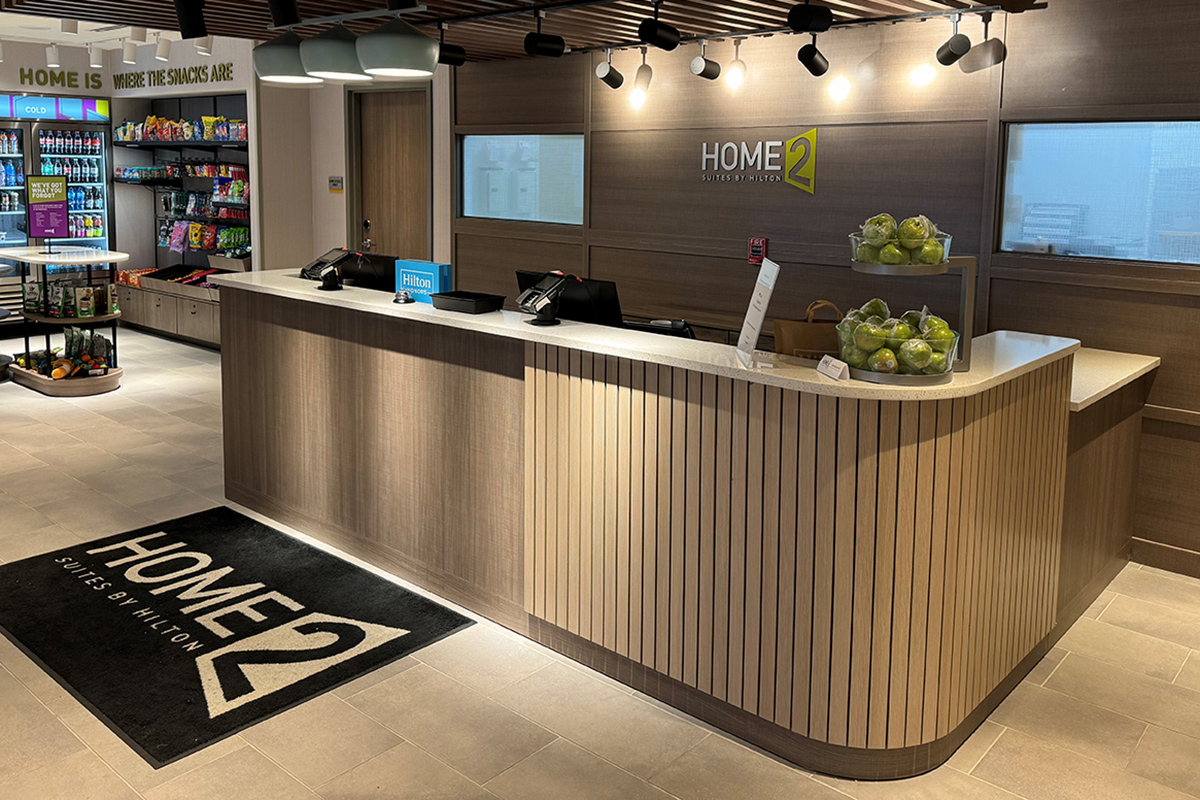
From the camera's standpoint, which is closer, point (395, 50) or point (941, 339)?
point (941, 339)

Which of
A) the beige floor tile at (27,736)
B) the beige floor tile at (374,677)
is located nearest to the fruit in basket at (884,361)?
the beige floor tile at (374,677)

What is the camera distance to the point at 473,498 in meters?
4.30

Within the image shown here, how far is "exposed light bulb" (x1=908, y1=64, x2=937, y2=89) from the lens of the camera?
17.3ft

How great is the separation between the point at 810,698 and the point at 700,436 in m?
0.88

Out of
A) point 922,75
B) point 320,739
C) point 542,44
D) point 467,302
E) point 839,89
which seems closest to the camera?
point 320,739

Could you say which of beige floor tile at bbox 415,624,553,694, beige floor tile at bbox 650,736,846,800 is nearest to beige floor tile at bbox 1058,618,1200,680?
Answer: beige floor tile at bbox 650,736,846,800

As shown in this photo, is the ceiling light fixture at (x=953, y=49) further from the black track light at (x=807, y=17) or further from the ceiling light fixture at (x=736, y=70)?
the ceiling light fixture at (x=736, y=70)

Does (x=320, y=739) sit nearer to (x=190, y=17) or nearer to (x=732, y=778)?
(x=732, y=778)

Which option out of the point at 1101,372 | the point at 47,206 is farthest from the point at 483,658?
the point at 47,206

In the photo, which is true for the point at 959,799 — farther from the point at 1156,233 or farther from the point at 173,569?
the point at 173,569

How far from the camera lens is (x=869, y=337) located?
300 cm

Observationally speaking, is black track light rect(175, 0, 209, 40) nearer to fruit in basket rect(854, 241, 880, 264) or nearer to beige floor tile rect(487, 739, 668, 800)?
fruit in basket rect(854, 241, 880, 264)

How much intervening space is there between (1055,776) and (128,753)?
114 inches

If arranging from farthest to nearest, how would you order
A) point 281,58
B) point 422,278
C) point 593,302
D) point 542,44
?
point 542,44
point 422,278
point 593,302
point 281,58
